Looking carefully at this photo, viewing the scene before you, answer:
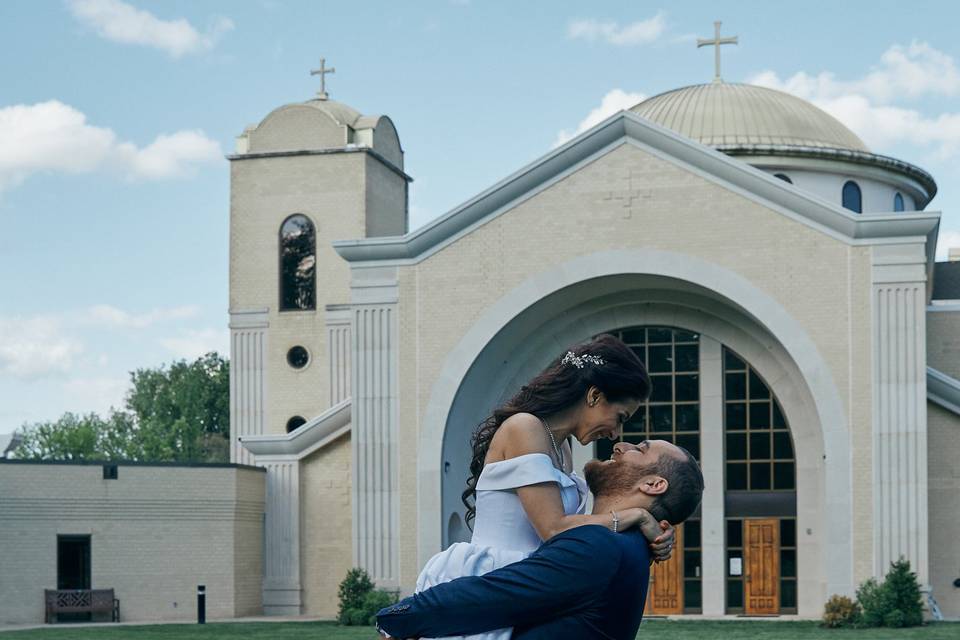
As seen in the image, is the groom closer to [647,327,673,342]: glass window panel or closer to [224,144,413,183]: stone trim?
[647,327,673,342]: glass window panel

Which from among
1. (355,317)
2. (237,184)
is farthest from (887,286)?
(237,184)

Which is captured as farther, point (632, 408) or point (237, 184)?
point (237, 184)

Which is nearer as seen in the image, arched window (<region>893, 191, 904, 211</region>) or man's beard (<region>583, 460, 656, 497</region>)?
man's beard (<region>583, 460, 656, 497</region>)

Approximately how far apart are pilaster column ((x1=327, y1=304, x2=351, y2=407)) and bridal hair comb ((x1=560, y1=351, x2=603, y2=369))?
3732 centimetres

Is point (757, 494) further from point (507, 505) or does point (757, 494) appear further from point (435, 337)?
point (507, 505)

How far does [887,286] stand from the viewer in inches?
1292

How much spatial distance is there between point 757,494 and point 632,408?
32284 mm

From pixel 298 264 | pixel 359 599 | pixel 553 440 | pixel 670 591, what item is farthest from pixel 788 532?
pixel 553 440

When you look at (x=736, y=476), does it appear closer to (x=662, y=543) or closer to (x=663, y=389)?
(x=663, y=389)

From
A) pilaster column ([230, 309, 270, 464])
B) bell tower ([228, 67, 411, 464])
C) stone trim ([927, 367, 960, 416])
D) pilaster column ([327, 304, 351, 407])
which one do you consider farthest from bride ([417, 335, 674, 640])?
pilaster column ([230, 309, 270, 464])

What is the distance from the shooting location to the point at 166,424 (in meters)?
93.1

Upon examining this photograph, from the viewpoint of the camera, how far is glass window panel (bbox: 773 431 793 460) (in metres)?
36.2

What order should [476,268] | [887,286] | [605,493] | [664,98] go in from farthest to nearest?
1. [664,98]
2. [476,268]
3. [887,286]
4. [605,493]

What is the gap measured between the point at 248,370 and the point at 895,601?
19462 mm
